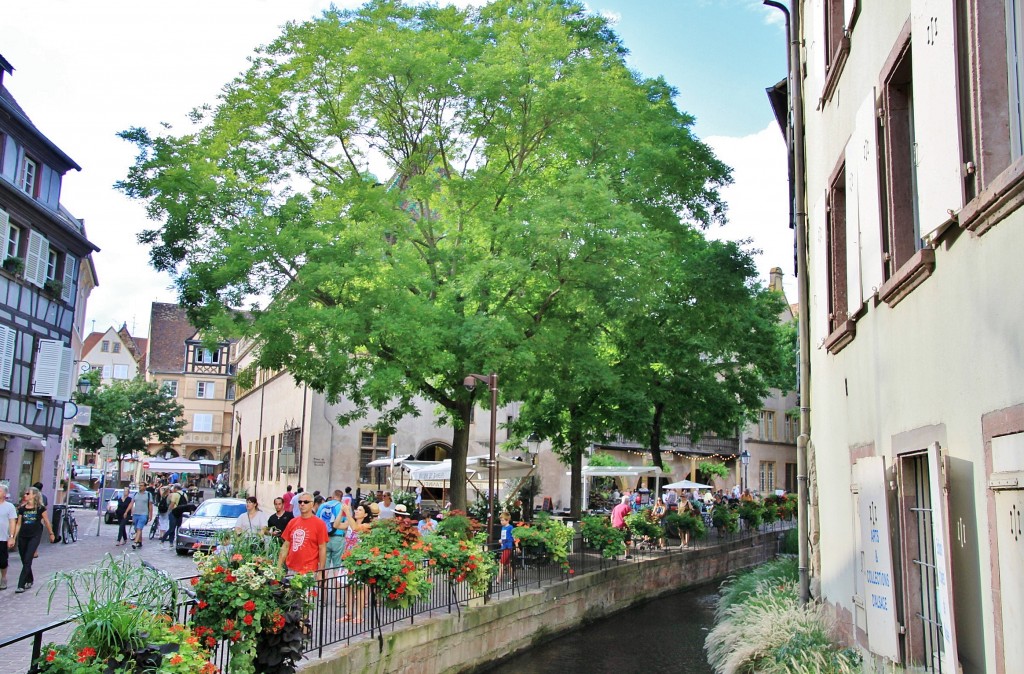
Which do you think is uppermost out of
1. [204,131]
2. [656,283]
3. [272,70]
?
[272,70]

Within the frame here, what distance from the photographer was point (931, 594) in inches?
279

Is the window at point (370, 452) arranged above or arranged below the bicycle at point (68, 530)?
above

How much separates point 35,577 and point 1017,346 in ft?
54.8

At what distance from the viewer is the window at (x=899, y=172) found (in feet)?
24.9

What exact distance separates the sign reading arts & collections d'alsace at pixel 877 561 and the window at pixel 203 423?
79.0m

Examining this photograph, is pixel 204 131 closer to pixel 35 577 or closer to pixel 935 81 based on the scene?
pixel 35 577

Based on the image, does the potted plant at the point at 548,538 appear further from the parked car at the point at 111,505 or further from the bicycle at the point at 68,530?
the parked car at the point at 111,505

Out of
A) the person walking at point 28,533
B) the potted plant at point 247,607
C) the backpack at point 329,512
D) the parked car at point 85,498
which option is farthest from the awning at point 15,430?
the parked car at point 85,498

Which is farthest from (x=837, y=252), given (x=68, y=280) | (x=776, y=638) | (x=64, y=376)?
(x=68, y=280)

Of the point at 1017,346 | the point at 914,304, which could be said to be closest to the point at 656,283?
the point at 914,304

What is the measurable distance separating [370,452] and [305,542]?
27.7 meters

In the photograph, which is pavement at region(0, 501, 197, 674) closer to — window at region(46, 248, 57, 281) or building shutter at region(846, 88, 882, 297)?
building shutter at region(846, 88, 882, 297)

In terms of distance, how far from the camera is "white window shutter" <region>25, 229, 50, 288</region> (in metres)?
25.6

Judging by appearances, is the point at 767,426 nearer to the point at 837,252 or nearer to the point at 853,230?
the point at 837,252
